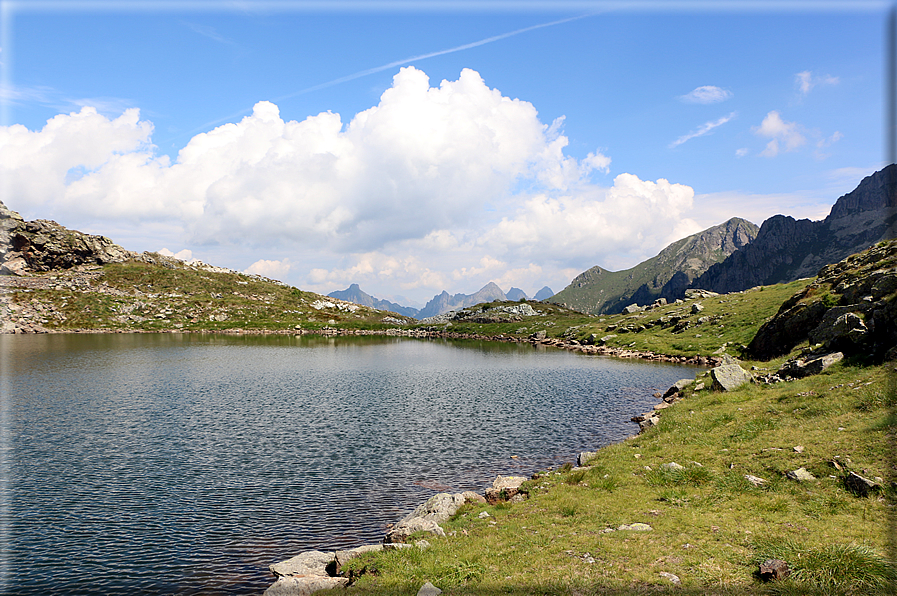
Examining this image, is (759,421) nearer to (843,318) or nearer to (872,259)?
(843,318)

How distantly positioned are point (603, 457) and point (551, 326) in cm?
16535

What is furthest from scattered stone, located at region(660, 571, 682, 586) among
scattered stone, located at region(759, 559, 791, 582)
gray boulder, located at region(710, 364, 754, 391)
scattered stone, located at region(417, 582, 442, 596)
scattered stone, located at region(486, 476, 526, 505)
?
gray boulder, located at region(710, 364, 754, 391)

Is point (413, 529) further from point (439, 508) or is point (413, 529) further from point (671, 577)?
point (671, 577)

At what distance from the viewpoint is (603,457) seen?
98.2 ft

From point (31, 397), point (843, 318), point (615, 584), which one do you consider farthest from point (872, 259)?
point (31, 397)

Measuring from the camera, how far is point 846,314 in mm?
35719

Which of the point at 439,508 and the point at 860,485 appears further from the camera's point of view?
the point at 439,508

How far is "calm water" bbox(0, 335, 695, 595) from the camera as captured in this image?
21.1m

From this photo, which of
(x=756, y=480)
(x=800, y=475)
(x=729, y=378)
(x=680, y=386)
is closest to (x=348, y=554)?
(x=756, y=480)

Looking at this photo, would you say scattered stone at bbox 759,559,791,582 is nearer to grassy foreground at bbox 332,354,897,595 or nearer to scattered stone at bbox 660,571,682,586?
grassy foreground at bbox 332,354,897,595

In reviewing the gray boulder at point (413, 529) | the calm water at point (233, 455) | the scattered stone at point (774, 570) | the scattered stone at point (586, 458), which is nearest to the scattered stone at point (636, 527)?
the scattered stone at point (774, 570)

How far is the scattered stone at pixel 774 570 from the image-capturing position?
12.4 meters

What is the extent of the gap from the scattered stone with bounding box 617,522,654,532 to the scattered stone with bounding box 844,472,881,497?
28.9ft

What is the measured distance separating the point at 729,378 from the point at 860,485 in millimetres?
28256
